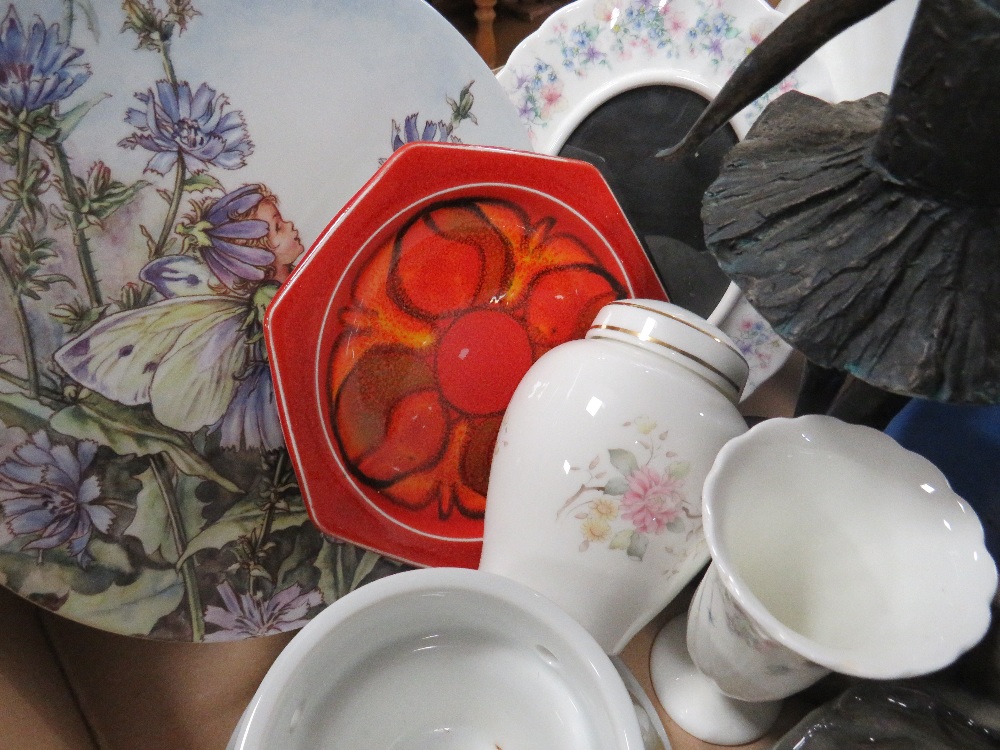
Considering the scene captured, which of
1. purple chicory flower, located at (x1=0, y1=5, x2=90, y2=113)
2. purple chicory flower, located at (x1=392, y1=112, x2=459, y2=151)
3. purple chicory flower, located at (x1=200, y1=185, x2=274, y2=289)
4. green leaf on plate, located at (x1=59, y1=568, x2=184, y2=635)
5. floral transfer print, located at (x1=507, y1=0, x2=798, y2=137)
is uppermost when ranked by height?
purple chicory flower, located at (x1=0, y1=5, x2=90, y2=113)

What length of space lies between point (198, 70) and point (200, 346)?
0.13 metres

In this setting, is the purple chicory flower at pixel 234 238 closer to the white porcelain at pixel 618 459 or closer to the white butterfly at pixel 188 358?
the white butterfly at pixel 188 358

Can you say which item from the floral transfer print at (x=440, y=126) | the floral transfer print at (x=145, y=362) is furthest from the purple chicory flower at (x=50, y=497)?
the floral transfer print at (x=440, y=126)

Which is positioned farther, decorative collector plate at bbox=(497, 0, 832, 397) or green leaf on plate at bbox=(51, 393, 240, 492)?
decorative collector plate at bbox=(497, 0, 832, 397)

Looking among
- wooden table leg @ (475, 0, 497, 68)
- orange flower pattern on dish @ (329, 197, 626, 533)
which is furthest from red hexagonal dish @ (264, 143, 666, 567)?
wooden table leg @ (475, 0, 497, 68)

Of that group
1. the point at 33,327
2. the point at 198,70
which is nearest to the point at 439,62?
the point at 198,70

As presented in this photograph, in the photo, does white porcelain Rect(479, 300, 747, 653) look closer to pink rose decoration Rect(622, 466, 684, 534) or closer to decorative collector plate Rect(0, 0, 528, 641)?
pink rose decoration Rect(622, 466, 684, 534)

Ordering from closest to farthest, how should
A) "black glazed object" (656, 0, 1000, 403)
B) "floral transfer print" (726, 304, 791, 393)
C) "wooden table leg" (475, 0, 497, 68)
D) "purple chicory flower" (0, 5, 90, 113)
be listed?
"black glazed object" (656, 0, 1000, 403) < "purple chicory flower" (0, 5, 90, 113) < "floral transfer print" (726, 304, 791, 393) < "wooden table leg" (475, 0, 497, 68)

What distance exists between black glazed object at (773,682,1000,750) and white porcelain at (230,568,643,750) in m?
0.07

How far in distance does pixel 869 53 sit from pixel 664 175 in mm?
128

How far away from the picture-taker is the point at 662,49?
17.9 inches

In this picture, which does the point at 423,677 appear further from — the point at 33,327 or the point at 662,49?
the point at 662,49

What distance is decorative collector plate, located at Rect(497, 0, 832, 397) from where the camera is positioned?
1.41ft

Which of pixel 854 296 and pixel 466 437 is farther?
pixel 466 437
